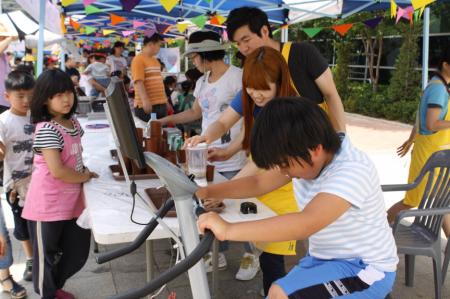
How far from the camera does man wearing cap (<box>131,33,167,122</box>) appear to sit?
207 inches

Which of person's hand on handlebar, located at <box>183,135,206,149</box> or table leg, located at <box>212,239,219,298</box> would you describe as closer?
person's hand on handlebar, located at <box>183,135,206,149</box>

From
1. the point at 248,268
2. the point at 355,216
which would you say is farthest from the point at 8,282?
the point at 355,216

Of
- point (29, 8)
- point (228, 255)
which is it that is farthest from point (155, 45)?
point (228, 255)

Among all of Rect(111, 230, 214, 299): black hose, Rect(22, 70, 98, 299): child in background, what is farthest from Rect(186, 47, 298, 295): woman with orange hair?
Rect(111, 230, 214, 299): black hose

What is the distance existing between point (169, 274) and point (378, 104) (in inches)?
479

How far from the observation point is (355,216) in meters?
1.47

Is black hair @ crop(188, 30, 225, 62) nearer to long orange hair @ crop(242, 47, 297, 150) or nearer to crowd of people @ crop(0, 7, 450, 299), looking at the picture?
crowd of people @ crop(0, 7, 450, 299)

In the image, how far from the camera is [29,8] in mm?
3898

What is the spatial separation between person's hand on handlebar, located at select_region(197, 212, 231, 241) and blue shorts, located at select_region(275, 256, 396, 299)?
386 millimetres

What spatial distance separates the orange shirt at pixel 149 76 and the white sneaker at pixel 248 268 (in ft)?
9.21

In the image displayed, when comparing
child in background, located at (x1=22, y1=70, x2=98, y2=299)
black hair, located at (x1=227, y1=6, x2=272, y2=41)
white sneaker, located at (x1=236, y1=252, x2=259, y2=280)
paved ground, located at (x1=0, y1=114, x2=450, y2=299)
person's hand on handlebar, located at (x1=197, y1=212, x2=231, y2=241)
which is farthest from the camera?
white sneaker, located at (x1=236, y1=252, x2=259, y2=280)

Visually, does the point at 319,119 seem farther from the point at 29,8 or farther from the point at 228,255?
the point at 29,8

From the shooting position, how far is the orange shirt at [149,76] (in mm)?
5363

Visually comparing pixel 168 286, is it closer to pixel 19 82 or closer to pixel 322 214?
pixel 19 82
